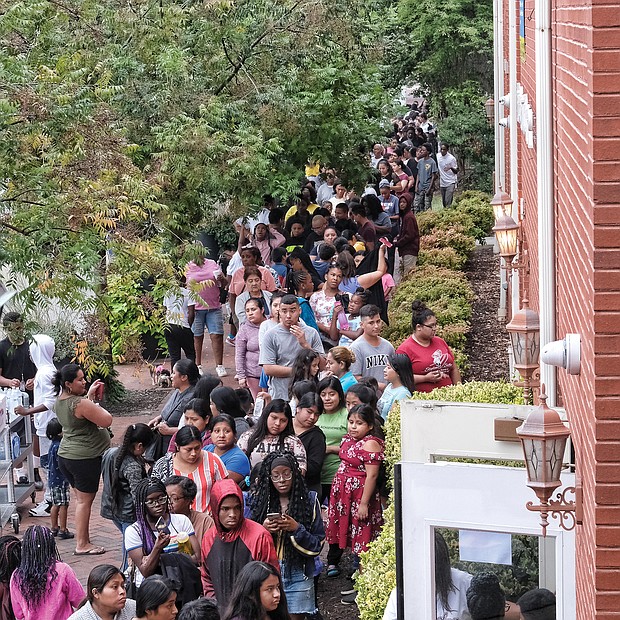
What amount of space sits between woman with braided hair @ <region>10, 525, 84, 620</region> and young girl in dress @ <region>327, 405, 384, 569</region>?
265cm

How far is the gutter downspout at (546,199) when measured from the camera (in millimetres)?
6109

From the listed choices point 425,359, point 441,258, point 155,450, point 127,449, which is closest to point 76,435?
point 155,450

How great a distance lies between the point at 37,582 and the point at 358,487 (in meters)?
2.84

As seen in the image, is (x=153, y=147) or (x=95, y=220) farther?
(x=153, y=147)

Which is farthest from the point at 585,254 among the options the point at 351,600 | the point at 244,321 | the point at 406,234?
the point at 406,234

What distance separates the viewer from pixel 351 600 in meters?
9.63

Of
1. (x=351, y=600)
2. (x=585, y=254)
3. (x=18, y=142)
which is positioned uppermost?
(x=18, y=142)

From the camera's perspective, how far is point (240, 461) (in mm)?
9156

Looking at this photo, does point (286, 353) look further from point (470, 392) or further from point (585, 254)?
point (585, 254)

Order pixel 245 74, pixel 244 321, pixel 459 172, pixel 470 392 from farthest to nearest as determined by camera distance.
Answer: pixel 459 172
pixel 245 74
pixel 244 321
pixel 470 392

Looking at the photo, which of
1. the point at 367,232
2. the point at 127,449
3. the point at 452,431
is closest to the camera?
the point at 452,431

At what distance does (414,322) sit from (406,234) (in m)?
8.68

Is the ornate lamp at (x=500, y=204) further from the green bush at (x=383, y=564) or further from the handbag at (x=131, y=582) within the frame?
the handbag at (x=131, y=582)

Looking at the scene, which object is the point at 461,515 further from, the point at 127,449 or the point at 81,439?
the point at 81,439
